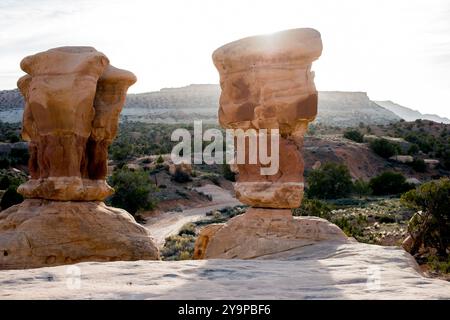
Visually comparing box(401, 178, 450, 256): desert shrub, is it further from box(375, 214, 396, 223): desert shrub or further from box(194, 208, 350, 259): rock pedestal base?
box(194, 208, 350, 259): rock pedestal base

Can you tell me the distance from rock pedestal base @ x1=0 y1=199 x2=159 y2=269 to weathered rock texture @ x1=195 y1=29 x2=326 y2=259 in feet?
5.08

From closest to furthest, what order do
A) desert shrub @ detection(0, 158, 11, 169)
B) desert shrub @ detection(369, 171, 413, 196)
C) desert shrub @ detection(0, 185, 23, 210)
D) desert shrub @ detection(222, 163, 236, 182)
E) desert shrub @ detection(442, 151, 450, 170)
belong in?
1. desert shrub @ detection(0, 185, 23, 210)
2. desert shrub @ detection(0, 158, 11, 169)
3. desert shrub @ detection(369, 171, 413, 196)
4. desert shrub @ detection(222, 163, 236, 182)
5. desert shrub @ detection(442, 151, 450, 170)

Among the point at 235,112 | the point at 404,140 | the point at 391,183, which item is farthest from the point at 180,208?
the point at 404,140

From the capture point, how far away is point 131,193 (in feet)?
82.8

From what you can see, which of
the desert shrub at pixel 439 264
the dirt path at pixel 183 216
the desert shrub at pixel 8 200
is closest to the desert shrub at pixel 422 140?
the dirt path at pixel 183 216

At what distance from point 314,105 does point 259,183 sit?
1.42 m

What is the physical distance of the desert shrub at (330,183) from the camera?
29625mm

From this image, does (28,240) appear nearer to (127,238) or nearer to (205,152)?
(127,238)

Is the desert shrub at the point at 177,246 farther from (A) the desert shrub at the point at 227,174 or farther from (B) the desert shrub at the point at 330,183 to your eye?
(A) the desert shrub at the point at 227,174

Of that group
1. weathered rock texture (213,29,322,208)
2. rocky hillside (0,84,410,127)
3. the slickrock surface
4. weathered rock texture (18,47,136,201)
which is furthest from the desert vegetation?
rocky hillside (0,84,410,127)

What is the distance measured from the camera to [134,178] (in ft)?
85.5

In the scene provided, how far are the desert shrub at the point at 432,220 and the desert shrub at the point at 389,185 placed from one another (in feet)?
45.5

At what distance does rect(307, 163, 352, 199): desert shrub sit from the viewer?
29.6m

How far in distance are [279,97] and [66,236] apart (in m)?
3.95
